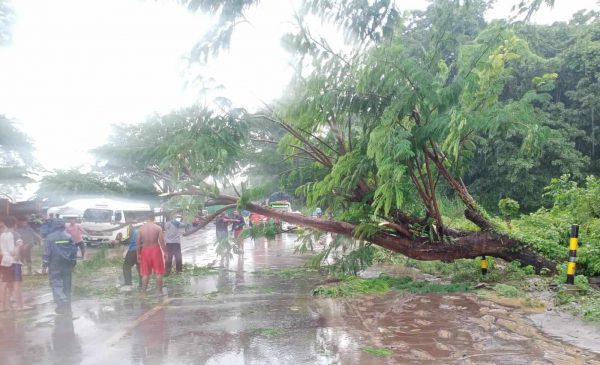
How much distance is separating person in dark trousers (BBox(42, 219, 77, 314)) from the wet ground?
0.38 m

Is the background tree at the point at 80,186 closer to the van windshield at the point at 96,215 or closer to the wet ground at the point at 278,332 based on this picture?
the wet ground at the point at 278,332

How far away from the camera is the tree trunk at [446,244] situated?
32.8 ft

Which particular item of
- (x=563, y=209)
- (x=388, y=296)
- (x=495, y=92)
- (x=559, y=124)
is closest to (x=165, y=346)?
(x=388, y=296)

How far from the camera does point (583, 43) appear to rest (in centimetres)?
2227

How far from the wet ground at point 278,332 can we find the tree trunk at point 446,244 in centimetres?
136

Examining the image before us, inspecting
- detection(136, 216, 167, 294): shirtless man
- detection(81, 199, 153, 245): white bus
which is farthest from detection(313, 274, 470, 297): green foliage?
detection(81, 199, 153, 245): white bus

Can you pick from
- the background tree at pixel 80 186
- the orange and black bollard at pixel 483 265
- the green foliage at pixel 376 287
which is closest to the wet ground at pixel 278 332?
the green foliage at pixel 376 287

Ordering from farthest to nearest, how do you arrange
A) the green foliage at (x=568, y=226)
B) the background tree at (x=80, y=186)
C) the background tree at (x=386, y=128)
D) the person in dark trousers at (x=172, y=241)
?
the person in dark trousers at (x=172, y=241) → the background tree at (x=80, y=186) → the green foliage at (x=568, y=226) → the background tree at (x=386, y=128)

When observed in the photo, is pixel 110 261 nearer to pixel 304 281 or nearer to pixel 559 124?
pixel 304 281

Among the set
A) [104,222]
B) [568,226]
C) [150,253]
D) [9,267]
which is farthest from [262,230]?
[104,222]

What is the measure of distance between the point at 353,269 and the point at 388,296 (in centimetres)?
165

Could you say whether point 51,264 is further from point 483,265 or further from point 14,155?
point 14,155

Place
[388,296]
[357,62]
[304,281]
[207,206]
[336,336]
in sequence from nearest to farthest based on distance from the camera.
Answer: [336,336] → [357,62] → [388,296] → [207,206] → [304,281]

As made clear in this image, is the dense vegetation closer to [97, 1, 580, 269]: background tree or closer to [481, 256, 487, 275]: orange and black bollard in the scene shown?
[97, 1, 580, 269]: background tree
